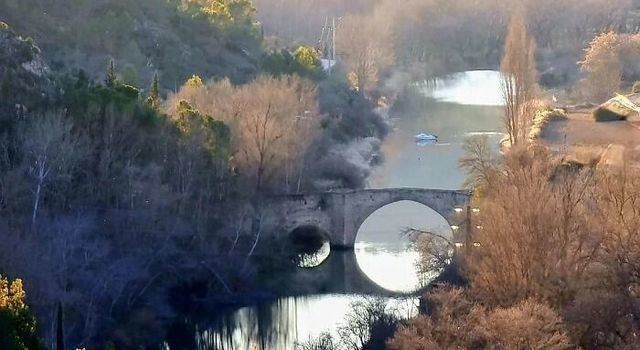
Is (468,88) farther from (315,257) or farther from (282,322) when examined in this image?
(282,322)

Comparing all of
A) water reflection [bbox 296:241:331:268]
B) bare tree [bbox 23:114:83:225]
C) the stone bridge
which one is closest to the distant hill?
the stone bridge

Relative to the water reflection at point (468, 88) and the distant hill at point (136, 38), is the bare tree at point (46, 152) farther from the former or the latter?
the water reflection at point (468, 88)

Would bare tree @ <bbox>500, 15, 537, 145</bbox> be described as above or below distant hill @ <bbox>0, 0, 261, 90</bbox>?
below


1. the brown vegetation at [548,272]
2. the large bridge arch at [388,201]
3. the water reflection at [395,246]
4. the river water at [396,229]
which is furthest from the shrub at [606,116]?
the brown vegetation at [548,272]

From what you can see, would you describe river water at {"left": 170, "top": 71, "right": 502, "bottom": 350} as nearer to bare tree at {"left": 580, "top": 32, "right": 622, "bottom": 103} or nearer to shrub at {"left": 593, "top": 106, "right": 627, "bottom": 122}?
bare tree at {"left": 580, "top": 32, "right": 622, "bottom": 103}

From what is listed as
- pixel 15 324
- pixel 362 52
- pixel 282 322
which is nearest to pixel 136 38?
pixel 362 52

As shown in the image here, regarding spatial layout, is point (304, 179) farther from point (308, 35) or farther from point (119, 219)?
point (308, 35)

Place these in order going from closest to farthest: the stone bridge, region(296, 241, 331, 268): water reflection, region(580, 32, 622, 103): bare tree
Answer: region(296, 241, 331, 268): water reflection
the stone bridge
region(580, 32, 622, 103): bare tree
